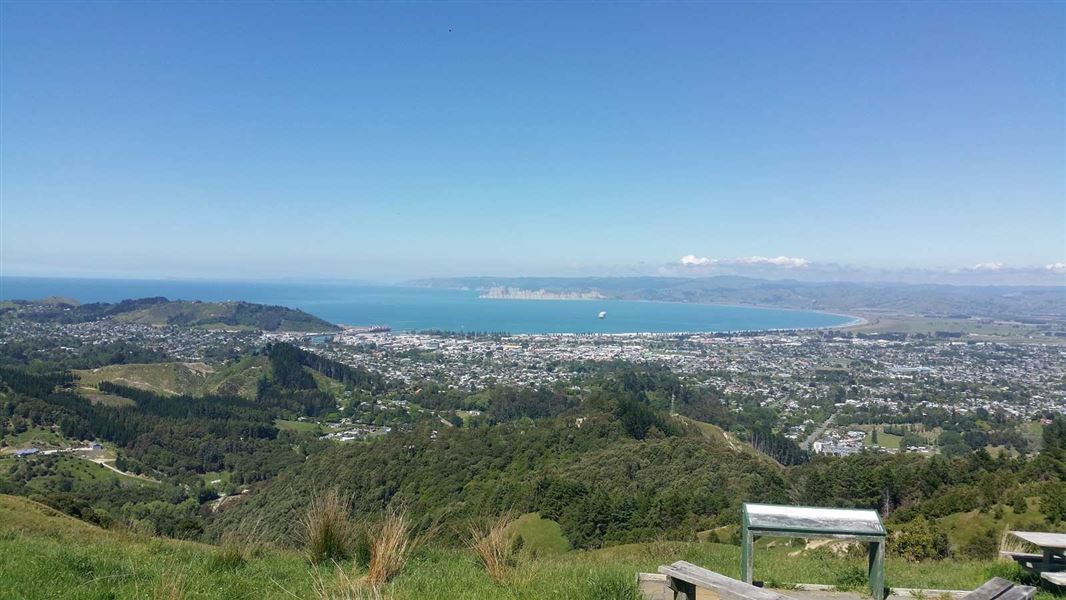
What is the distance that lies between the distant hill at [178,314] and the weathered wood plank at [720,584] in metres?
106

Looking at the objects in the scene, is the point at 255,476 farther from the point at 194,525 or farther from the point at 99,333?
the point at 99,333

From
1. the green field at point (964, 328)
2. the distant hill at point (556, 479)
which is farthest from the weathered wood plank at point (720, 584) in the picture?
the green field at point (964, 328)

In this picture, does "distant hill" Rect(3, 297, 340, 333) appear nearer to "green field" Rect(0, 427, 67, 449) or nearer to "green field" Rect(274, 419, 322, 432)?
"green field" Rect(274, 419, 322, 432)

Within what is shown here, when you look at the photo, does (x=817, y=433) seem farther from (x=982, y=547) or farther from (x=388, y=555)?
(x=388, y=555)

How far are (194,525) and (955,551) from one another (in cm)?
1278

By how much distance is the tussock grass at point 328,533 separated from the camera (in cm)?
416

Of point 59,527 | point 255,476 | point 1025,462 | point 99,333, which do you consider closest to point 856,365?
point 1025,462

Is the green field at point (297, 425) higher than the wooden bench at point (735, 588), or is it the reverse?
the wooden bench at point (735, 588)

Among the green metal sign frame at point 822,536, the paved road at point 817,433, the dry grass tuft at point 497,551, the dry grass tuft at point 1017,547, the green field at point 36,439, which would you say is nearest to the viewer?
the green metal sign frame at point 822,536

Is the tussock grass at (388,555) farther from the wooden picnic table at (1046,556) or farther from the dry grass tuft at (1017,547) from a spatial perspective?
the dry grass tuft at (1017,547)

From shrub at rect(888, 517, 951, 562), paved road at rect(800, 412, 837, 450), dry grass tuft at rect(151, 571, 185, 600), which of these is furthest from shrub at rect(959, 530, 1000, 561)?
paved road at rect(800, 412, 837, 450)

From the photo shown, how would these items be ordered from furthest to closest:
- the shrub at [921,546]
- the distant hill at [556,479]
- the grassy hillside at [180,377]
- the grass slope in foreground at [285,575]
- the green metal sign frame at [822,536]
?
the grassy hillside at [180,377], the distant hill at [556,479], the shrub at [921,546], the green metal sign frame at [822,536], the grass slope in foreground at [285,575]

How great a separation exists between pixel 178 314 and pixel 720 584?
119010mm

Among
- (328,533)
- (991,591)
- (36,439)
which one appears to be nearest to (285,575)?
(328,533)
